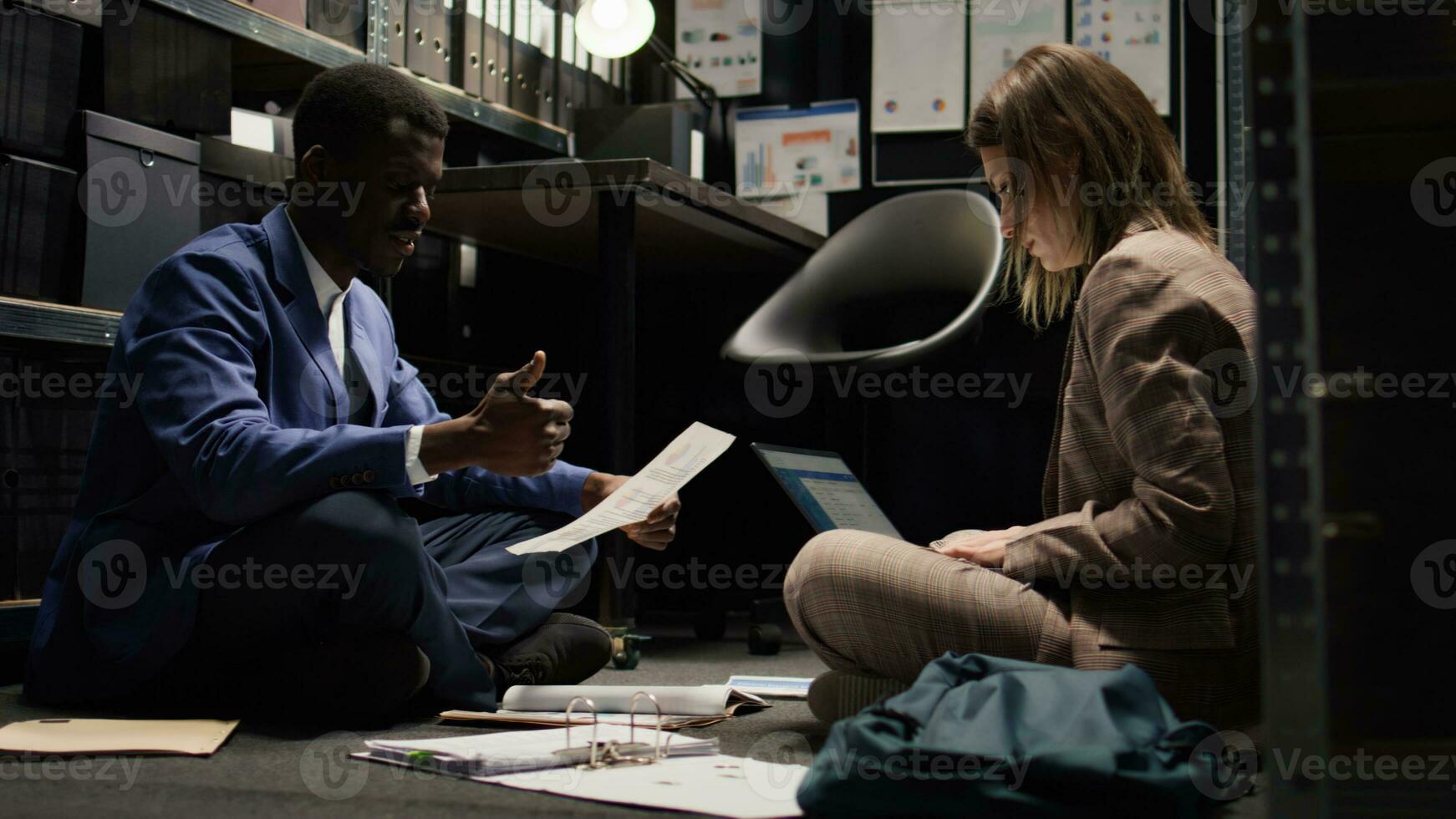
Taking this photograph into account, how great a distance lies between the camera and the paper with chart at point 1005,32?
318 cm

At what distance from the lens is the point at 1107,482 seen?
120 centimetres

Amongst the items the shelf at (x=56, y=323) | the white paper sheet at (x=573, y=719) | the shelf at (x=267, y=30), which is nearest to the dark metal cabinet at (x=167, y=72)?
the shelf at (x=267, y=30)

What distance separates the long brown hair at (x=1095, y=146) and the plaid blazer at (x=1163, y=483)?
2.7 inches

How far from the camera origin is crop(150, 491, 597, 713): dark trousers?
139 centimetres

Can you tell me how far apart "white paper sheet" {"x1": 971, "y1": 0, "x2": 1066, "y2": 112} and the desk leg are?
4.40ft

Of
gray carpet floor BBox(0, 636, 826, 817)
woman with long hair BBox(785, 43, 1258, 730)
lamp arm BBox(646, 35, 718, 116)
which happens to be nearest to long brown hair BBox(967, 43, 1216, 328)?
woman with long hair BBox(785, 43, 1258, 730)

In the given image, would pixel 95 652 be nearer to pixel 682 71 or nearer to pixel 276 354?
pixel 276 354

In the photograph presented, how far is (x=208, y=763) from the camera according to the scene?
1.20 metres

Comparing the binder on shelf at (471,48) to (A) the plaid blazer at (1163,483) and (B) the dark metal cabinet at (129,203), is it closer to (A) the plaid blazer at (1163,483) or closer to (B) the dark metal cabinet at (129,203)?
(B) the dark metal cabinet at (129,203)

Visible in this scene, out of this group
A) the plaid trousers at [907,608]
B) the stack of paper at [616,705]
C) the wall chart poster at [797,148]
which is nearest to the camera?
the plaid trousers at [907,608]

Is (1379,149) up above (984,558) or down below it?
above

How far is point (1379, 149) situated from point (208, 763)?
43.3 inches

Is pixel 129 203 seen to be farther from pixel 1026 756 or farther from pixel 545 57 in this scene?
pixel 1026 756

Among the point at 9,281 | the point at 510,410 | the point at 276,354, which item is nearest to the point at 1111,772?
the point at 510,410
